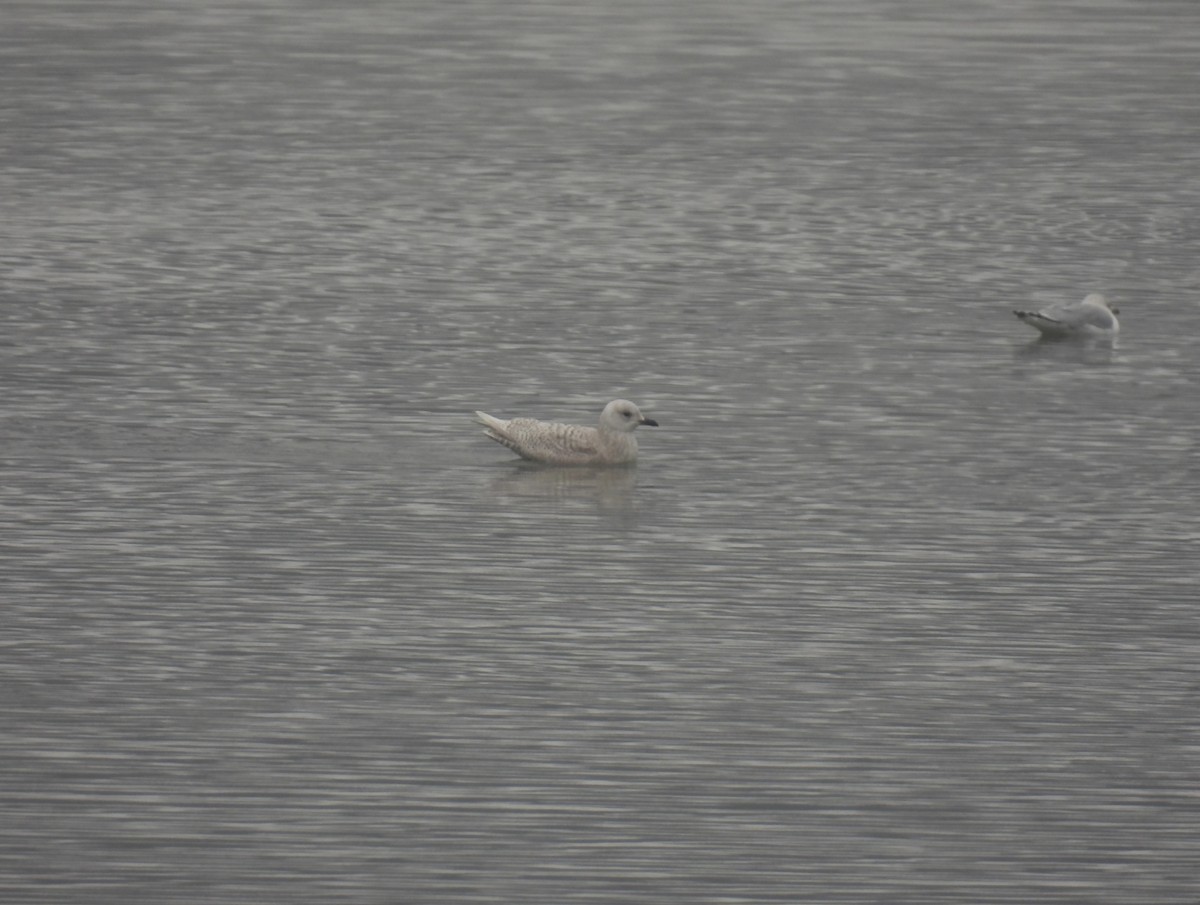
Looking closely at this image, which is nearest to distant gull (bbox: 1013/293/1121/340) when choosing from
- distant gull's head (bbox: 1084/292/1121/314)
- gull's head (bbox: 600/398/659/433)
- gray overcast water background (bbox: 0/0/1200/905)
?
distant gull's head (bbox: 1084/292/1121/314)

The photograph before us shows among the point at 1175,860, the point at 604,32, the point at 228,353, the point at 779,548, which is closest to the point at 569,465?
the point at 779,548

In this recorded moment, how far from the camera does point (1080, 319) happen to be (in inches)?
789

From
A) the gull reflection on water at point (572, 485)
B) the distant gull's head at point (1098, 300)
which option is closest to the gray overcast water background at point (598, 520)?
the gull reflection on water at point (572, 485)

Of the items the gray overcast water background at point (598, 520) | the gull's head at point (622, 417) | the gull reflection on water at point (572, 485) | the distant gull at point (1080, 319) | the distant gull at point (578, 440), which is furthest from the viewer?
the distant gull at point (1080, 319)

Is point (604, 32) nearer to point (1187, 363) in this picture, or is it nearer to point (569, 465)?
point (1187, 363)

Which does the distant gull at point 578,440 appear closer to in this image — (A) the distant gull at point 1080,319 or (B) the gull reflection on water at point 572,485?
(B) the gull reflection on water at point 572,485

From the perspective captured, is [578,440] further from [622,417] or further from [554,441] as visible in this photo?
[622,417]

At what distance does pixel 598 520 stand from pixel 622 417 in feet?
4.17

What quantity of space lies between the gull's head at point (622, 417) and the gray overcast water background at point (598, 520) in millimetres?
267

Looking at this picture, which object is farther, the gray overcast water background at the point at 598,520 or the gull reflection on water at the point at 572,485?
the gull reflection on water at the point at 572,485

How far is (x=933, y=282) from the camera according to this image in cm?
2216

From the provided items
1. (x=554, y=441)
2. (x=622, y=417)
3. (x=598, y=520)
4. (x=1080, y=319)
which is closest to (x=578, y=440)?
(x=554, y=441)

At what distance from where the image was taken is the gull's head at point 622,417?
15.9 meters

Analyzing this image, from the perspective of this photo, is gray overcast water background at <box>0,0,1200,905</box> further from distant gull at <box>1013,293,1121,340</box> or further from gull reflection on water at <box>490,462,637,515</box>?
distant gull at <box>1013,293,1121,340</box>
